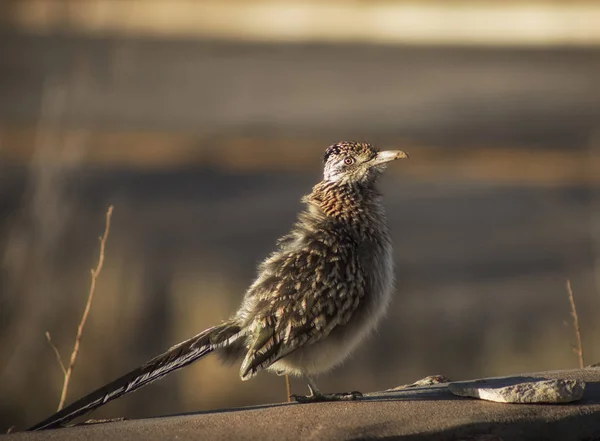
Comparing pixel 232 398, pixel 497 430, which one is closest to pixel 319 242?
pixel 497 430

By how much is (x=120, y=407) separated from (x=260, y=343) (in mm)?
3294

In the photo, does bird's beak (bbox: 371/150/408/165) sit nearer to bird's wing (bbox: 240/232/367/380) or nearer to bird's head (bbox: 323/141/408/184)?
bird's head (bbox: 323/141/408/184)

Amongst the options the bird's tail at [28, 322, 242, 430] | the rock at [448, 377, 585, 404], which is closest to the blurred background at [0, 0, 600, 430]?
the rock at [448, 377, 585, 404]

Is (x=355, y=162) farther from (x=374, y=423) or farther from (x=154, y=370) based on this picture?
(x=374, y=423)

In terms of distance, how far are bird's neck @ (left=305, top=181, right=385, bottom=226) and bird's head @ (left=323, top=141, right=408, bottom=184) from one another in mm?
45

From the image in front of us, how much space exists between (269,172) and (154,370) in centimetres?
1207

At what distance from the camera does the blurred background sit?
32.0 ft

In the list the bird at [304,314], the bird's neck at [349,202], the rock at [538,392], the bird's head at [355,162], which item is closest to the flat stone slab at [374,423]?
the rock at [538,392]

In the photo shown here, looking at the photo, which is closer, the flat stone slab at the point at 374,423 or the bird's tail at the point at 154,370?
the flat stone slab at the point at 374,423

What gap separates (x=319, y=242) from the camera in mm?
6316

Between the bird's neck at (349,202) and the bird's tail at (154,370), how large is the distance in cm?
98

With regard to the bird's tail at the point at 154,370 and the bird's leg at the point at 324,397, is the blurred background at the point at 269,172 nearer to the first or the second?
the bird's leg at the point at 324,397

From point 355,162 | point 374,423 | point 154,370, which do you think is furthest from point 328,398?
point 355,162

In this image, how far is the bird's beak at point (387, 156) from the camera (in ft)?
22.5
